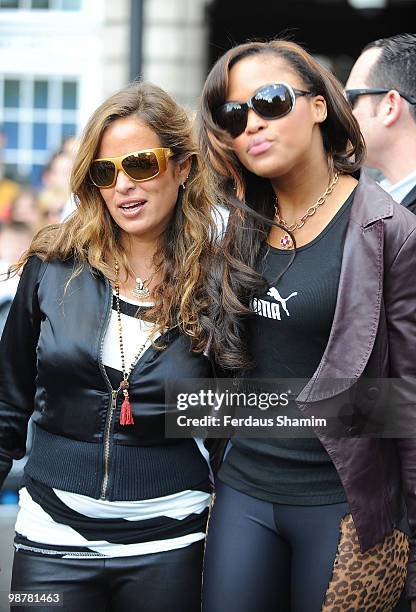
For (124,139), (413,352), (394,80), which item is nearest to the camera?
(413,352)

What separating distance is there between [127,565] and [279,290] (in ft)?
2.90

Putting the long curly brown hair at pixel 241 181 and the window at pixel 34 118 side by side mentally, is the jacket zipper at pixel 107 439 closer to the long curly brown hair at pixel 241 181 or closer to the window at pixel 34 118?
the long curly brown hair at pixel 241 181

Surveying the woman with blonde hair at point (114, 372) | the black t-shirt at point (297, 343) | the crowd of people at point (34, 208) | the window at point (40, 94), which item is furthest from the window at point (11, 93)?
the black t-shirt at point (297, 343)

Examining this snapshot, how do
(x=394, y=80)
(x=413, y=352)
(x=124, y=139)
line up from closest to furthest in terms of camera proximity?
(x=413, y=352), (x=124, y=139), (x=394, y=80)

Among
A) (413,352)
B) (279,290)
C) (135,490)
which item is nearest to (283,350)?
(279,290)

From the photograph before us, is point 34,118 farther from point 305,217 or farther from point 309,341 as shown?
point 309,341

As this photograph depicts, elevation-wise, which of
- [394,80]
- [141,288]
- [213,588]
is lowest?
[213,588]

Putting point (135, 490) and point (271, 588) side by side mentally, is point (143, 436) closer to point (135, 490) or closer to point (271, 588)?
point (135, 490)

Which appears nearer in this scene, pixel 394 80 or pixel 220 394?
pixel 220 394

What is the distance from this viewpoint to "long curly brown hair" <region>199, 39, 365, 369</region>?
7.98 ft

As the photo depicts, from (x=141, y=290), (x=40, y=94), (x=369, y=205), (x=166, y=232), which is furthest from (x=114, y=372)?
(x=40, y=94)

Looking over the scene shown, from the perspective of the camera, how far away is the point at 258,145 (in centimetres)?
239

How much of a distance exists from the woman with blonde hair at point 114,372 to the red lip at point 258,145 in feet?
0.90

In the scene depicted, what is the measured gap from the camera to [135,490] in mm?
2412
